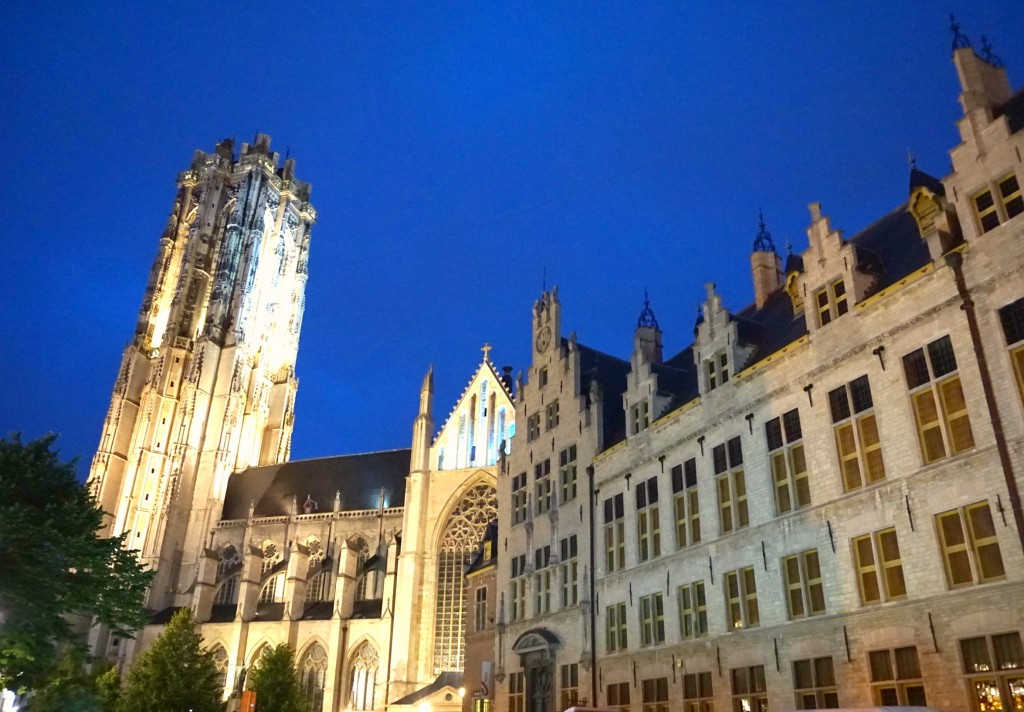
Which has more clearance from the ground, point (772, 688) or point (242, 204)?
point (242, 204)

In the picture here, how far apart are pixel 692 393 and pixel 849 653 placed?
939 centimetres

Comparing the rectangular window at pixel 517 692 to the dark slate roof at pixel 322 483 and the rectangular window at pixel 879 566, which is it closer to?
the rectangular window at pixel 879 566

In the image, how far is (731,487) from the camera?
20.6m

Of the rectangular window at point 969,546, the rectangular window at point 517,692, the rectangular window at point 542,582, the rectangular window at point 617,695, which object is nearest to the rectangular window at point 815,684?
the rectangular window at point 969,546

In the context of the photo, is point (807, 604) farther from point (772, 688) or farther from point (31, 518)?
point (31, 518)

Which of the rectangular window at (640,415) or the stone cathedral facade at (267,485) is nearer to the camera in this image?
the rectangular window at (640,415)

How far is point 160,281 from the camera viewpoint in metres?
78.3

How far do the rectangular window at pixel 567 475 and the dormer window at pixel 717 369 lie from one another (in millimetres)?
7156

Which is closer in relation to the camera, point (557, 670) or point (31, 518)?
point (31, 518)

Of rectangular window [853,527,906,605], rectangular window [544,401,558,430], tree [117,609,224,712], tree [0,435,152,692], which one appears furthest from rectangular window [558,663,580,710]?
tree [117,609,224,712]

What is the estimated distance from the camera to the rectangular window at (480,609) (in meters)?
32.0

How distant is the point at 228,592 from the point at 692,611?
4724 cm

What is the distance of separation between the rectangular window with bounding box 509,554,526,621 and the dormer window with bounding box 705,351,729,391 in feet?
35.0

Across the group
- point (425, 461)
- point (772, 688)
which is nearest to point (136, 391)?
point (425, 461)
